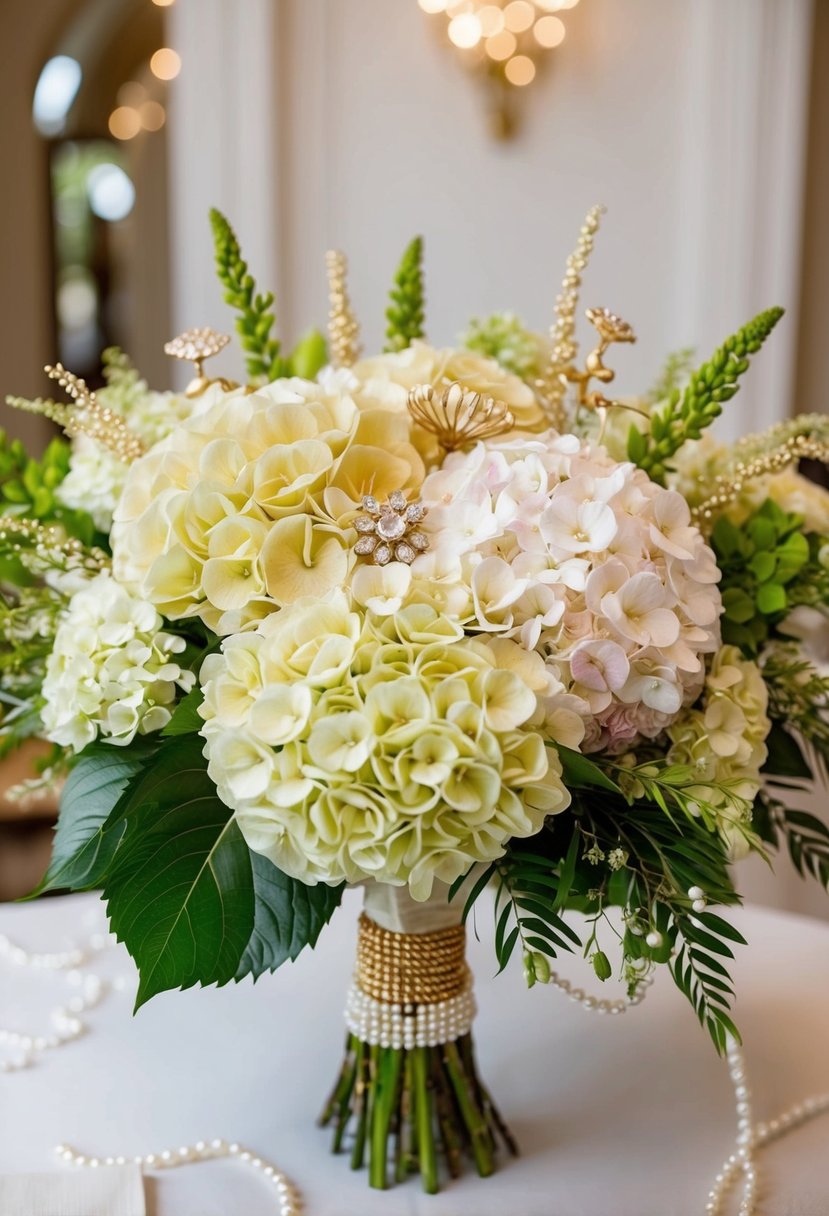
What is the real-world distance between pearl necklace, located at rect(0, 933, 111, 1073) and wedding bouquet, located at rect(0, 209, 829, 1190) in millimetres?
276

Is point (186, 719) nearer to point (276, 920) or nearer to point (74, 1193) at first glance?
point (276, 920)

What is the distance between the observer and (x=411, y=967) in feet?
2.65

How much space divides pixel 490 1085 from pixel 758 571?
18.4 inches

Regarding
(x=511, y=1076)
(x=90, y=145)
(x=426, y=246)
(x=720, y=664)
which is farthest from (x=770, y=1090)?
(x=90, y=145)

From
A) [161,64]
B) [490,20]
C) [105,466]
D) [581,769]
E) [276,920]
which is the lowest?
[276,920]

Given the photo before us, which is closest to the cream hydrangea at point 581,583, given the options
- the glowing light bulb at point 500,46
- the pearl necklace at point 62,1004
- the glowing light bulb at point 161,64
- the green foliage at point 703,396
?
the green foliage at point 703,396

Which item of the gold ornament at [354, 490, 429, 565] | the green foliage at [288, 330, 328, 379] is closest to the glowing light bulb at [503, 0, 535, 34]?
the green foliage at [288, 330, 328, 379]

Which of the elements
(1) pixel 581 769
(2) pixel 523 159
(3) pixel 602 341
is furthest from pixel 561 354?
(2) pixel 523 159

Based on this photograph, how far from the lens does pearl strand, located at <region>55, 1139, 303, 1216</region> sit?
31.7 inches

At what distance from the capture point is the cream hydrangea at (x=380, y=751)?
592 mm

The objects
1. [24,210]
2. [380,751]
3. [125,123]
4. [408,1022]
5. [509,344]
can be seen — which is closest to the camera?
[380,751]

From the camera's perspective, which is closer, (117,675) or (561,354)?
(117,675)

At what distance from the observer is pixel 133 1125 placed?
0.86 meters

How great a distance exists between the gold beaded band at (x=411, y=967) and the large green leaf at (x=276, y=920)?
132 mm
